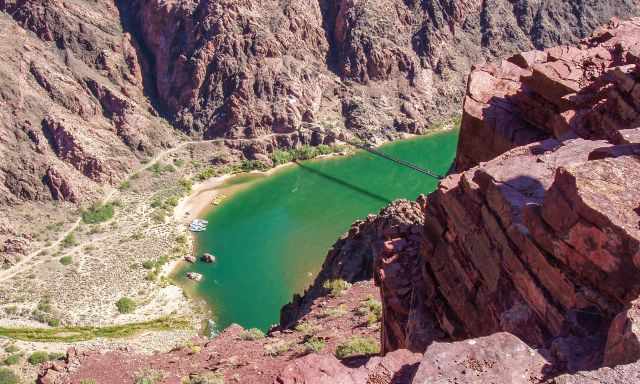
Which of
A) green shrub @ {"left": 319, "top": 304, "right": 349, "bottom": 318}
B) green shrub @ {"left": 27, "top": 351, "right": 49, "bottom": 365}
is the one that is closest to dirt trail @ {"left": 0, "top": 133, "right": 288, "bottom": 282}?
green shrub @ {"left": 27, "top": 351, "right": 49, "bottom": 365}

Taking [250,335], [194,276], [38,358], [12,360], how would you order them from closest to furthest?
[250,335]
[12,360]
[38,358]
[194,276]

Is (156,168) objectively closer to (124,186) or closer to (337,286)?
(124,186)

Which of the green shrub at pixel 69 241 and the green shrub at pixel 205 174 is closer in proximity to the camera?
the green shrub at pixel 69 241

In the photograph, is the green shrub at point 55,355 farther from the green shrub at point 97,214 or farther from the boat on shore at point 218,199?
the boat on shore at point 218,199

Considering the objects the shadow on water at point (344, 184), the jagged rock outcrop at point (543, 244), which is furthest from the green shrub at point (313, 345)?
the shadow on water at point (344, 184)

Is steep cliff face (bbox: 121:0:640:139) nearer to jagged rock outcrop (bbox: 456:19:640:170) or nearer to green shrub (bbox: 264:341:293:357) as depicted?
jagged rock outcrop (bbox: 456:19:640:170)

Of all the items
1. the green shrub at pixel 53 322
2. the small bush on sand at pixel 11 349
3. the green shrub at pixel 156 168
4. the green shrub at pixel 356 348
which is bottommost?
the green shrub at pixel 53 322

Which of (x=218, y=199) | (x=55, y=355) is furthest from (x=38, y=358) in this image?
(x=218, y=199)
